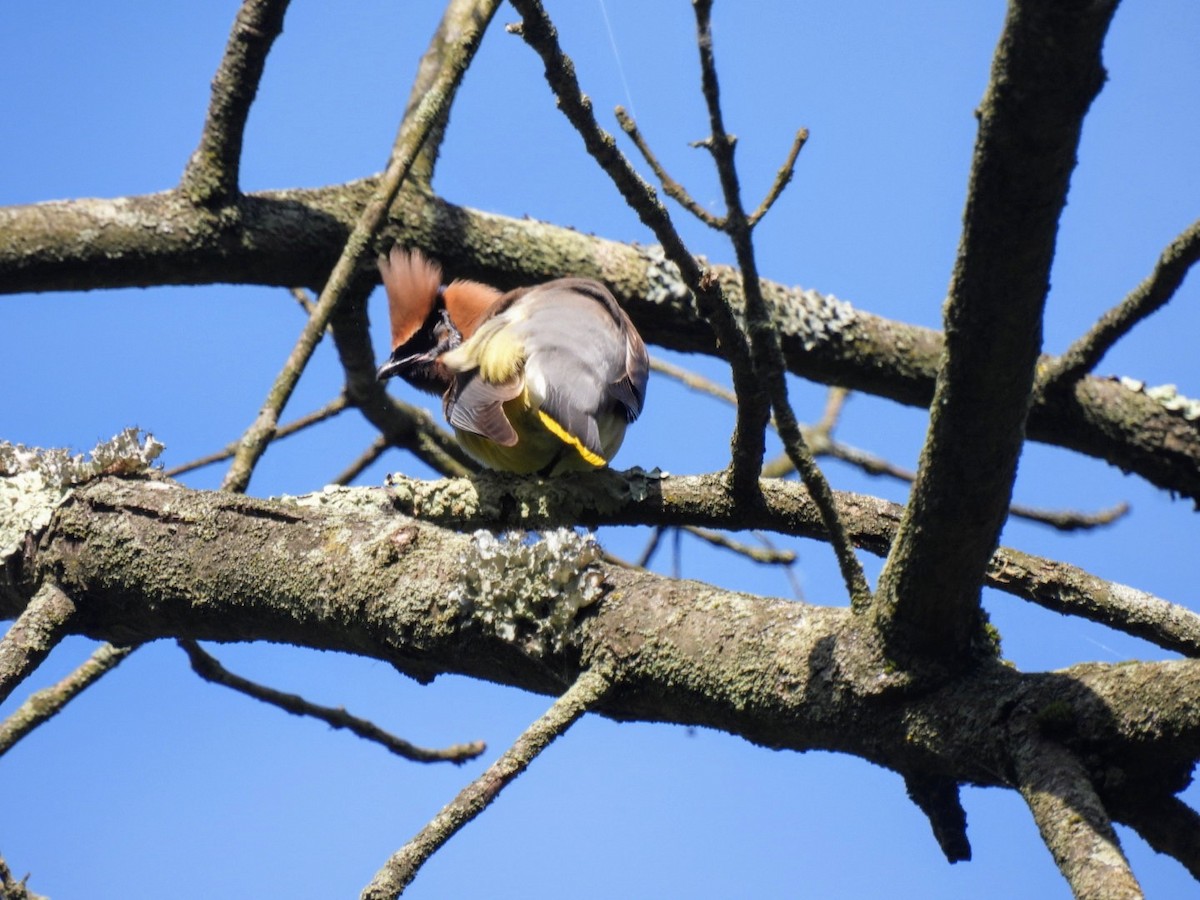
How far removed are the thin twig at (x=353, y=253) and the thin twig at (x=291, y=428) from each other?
1.18m

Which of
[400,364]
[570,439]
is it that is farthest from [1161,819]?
[400,364]

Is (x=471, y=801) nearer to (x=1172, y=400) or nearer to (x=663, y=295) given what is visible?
(x=663, y=295)

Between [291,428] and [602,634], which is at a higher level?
[291,428]

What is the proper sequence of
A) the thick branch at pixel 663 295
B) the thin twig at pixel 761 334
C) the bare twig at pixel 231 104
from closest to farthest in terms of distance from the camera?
1. the thin twig at pixel 761 334
2. the bare twig at pixel 231 104
3. the thick branch at pixel 663 295

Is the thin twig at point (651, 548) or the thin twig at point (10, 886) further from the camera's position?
the thin twig at point (651, 548)

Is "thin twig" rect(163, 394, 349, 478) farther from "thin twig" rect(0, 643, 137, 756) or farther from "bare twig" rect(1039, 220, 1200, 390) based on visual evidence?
"bare twig" rect(1039, 220, 1200, 390)

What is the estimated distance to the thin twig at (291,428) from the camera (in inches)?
211

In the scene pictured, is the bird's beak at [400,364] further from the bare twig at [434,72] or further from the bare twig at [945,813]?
the bare twig at [945,813]

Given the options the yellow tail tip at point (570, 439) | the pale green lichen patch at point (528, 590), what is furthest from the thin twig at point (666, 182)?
the yellow tail tip at point (570, 439)

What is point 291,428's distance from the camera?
5570mm

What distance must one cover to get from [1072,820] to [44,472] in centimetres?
272

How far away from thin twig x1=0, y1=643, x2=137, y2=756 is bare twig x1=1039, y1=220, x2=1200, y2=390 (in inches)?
135

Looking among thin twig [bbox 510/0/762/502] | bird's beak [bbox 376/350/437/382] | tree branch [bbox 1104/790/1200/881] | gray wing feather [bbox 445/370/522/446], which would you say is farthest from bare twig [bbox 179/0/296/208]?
tree branch [bbox 1104/790/1200/881]

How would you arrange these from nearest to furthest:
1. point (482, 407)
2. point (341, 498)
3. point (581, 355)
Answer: point (341, 498) < point (482, 407) < point (581, 355)
